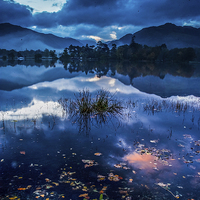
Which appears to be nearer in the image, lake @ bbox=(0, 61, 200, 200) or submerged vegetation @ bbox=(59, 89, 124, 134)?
lake @ bbox=(0, 61, 200, 200)

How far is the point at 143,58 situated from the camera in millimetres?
144000

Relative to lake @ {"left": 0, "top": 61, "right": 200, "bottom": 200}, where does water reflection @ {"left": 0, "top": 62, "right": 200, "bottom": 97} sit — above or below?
above

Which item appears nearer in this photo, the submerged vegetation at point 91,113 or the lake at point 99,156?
the lake at point 99,156

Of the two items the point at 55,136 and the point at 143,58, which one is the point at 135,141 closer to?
the point at 55,136

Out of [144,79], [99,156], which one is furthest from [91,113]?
[144,79]

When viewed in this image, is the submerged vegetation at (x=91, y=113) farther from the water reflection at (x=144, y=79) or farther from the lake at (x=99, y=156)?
the water reflection at (x=144, y=79)

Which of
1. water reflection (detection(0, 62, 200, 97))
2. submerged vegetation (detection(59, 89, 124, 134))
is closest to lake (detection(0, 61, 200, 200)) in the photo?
submerged vegetation (detection(59, 89, 124, 134))

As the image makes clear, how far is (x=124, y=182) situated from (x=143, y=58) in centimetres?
14601

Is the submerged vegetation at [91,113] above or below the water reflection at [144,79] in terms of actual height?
below

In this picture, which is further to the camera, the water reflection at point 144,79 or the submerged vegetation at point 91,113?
the water reflection at point 144,79

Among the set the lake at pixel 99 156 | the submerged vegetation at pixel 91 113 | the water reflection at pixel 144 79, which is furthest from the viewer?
the water reflection at pixel 144 79

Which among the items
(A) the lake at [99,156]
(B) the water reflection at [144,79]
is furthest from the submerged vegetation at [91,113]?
(B) the water reflection at [144,79]

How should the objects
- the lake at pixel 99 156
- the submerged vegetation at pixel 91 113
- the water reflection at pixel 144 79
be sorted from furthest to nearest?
the water reflection at pixel 144 79, the submerged vegetation at pixel 91 113, the lake at pixel 99 156

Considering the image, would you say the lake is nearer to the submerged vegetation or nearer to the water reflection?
the submerged vegetation
